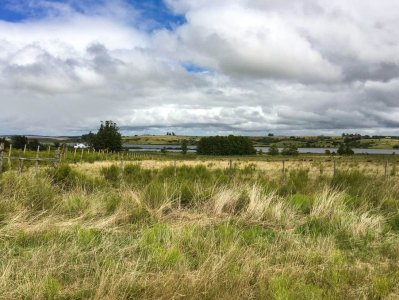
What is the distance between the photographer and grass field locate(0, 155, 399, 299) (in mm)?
4898

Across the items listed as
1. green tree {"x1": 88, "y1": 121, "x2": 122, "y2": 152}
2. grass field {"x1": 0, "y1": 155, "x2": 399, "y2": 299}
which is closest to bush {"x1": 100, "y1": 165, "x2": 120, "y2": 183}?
grass field {"x1": 0, "y1": 155, "x2": 399, "y2": 299}

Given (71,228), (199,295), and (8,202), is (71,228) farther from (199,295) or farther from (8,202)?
(199,295)

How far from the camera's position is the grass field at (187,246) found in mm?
4898

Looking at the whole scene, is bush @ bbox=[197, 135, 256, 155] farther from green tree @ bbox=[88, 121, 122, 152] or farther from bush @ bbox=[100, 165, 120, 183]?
bush @ bbox=[100, 165, 120, 183]

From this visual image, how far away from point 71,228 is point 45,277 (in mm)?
2240

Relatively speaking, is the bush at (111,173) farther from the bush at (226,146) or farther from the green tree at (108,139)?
the bush at (226,146)

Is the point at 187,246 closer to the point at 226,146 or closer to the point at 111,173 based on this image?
the point at 111,173

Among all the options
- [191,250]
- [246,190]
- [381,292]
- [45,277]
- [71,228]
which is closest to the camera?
[45,277]

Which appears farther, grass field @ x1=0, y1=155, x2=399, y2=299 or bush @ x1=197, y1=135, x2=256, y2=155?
bush @ x1=197, y1=135, x2=256, y2=155

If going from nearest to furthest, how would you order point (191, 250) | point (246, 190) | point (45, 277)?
point (45, 277)
point (191, 250)
point (246, 190)

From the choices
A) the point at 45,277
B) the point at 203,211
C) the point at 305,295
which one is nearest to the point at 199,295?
the point at 305,295

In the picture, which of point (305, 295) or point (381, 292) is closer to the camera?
point (305, 295)

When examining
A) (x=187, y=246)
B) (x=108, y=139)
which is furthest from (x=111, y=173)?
(x=108, y=139)

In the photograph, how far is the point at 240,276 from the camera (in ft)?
17.0
